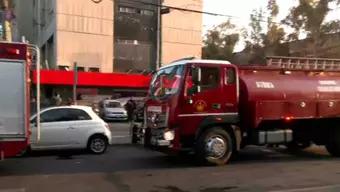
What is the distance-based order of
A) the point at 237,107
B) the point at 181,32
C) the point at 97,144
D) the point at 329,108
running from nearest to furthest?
the point at 237,107 → the point at 329,108 → the point at 97,144 → the point at 181,32

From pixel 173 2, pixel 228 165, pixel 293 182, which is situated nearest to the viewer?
pixel 293 182

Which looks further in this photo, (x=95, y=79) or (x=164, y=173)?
(x=95, y=79)

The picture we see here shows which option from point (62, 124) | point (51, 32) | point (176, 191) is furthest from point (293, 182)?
point (51, 32)

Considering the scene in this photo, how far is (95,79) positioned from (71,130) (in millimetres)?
34148

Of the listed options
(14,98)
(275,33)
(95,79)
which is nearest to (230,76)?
(14,98)

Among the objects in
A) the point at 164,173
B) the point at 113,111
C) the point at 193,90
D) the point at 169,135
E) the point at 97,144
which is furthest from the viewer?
the point at 113,111

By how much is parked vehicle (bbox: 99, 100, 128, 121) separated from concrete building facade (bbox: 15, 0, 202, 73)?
1533 centimetres

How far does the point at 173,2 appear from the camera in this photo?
→ 64.1m

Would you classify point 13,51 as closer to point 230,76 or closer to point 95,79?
point 230,76

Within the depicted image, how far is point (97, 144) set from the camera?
18.6 m

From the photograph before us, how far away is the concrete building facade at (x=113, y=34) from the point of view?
190 feet

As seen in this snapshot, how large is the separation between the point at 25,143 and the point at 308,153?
9188 mm

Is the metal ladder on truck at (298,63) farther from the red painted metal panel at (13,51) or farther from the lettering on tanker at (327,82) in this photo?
the red painted metal panel at (13,51)

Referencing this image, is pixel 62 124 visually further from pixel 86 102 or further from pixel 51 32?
pixel 51 32
